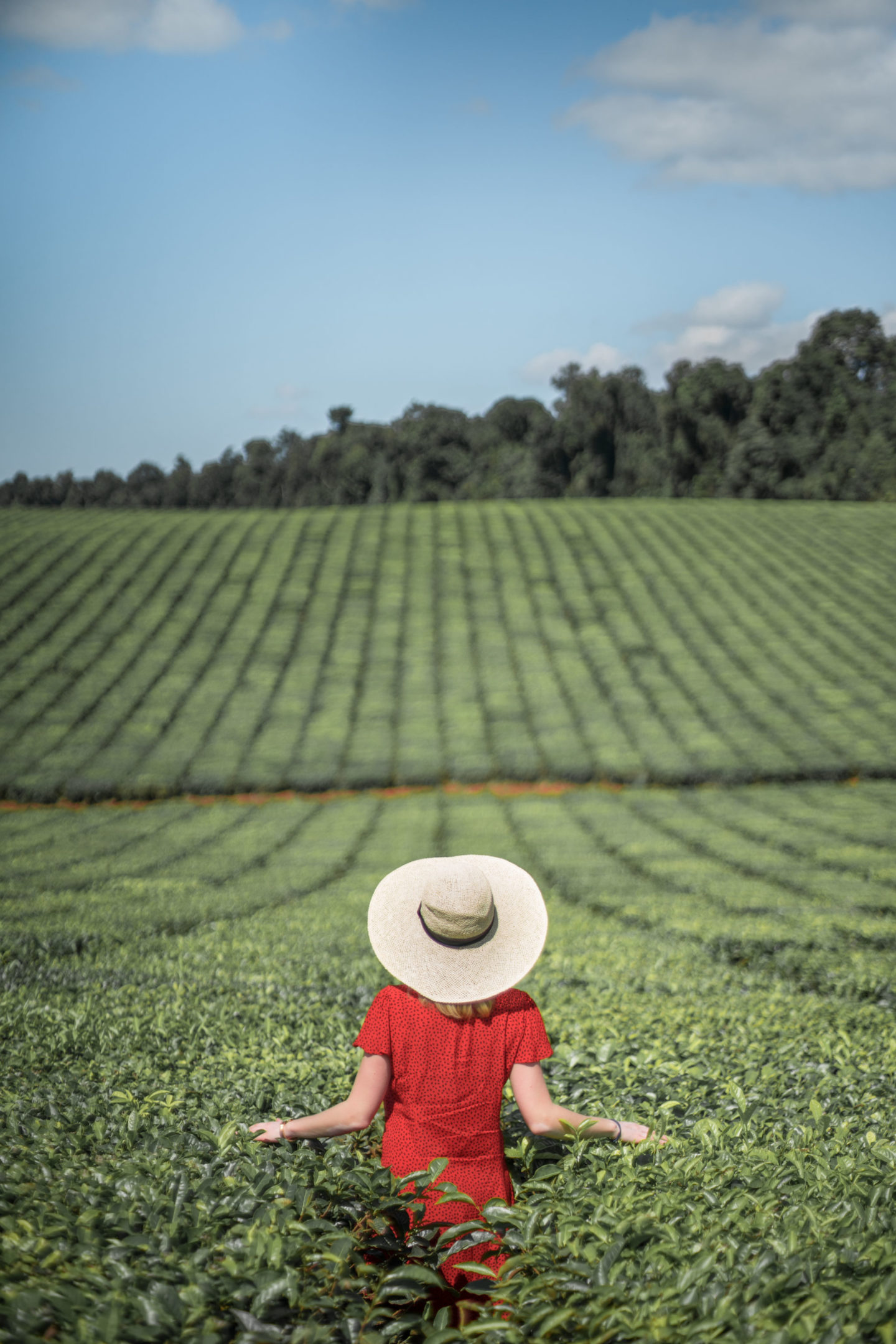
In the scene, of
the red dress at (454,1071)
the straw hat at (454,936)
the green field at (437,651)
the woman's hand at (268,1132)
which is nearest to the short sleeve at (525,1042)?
the red dress at (454,1071)

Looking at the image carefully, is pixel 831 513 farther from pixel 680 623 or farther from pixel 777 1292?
pixel 777 1292

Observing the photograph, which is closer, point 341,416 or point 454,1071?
point 454,1071

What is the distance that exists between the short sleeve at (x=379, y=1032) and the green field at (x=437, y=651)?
50.1 ft

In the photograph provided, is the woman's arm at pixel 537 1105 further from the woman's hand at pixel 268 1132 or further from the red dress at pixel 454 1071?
the woman's hand at pixel 268 1132

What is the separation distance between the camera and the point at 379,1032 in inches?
112

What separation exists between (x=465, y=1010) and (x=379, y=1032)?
278 mm

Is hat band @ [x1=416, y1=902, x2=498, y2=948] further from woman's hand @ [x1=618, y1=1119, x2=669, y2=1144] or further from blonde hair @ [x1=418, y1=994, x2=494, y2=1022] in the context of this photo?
woman's hand @ [x1=618, y1=1119, x2=669, y2=1144]

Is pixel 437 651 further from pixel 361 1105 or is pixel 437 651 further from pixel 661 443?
pixel 661 443

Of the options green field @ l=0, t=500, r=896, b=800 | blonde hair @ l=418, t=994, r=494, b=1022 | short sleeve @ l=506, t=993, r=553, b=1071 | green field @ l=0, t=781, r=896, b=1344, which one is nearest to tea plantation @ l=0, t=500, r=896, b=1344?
green field @ l=0, t=781, r=896, b=1344

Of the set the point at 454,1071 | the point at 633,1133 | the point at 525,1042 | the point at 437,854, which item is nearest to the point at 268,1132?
the point at 454,1071

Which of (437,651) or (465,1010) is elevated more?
(465,1010)

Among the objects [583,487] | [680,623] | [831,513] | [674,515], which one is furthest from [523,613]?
[583,487]

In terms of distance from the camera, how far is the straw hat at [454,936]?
112 inches

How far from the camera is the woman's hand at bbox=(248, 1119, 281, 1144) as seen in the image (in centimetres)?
303
